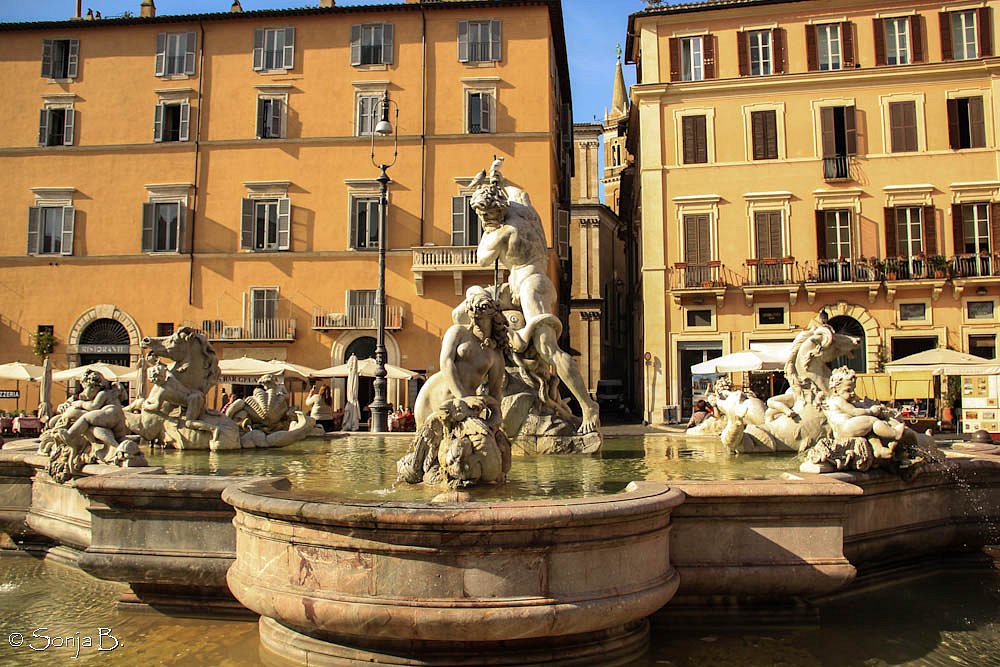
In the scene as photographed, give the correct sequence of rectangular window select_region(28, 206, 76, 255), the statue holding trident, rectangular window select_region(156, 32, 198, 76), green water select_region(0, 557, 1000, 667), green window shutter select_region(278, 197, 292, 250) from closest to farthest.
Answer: green water select_region(0, 557, 1000, 667), the statue holding trident, green window shutter select_region(278, 197, 292, 250), rectangular window select_region(28, 206, 76, 255), rectangular window select_region(156, 32, 198, 76)

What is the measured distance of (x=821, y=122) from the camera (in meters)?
26.8

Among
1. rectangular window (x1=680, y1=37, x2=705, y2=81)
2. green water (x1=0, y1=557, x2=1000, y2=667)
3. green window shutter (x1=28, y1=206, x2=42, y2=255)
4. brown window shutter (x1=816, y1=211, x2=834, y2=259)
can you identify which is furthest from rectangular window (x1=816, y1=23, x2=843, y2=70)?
green window shutter (x1=28, y1=206, x2=42, y2=255)

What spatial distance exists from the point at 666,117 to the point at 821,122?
5.10 meters

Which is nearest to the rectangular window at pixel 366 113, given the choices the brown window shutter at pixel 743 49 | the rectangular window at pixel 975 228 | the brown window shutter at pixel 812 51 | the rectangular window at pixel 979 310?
the brown window shutter at pixel 743 49

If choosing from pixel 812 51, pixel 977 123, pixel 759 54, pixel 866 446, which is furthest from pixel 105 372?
pixel 977 123

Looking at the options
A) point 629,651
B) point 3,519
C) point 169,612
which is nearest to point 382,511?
point 629,651

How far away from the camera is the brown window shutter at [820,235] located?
26.2 metres

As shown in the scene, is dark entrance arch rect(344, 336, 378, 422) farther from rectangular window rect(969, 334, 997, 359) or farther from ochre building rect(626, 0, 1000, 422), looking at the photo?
rectangular window rect(969, 334, 997, 359)

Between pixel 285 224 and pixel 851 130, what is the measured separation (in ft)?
64.2

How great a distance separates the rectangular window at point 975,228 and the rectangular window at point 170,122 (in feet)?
88.0

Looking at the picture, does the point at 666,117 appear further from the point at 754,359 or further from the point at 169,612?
the point at 169,612

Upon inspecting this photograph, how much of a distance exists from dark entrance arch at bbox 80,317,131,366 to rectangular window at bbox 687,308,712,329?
19440mm

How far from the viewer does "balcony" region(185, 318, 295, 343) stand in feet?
89.7

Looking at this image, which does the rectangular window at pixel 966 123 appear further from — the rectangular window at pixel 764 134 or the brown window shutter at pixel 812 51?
the rectangular window at pixel 764 134
